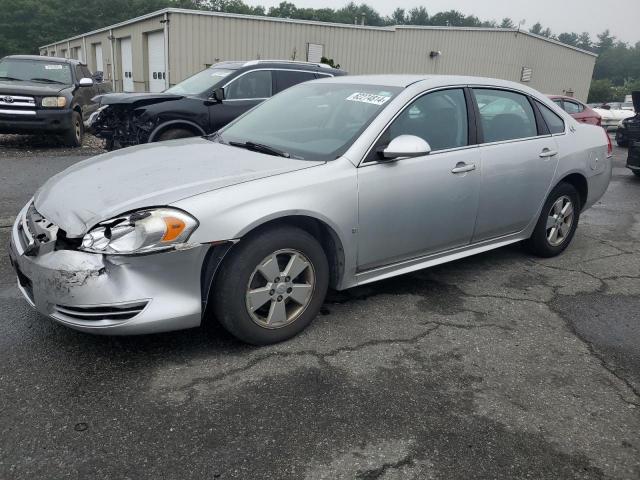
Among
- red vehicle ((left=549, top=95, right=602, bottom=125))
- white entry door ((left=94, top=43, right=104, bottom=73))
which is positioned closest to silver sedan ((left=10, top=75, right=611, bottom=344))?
red vehicle ((left=549, top=95, right=602, bottom=125))

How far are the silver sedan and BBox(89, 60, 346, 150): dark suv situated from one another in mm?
3854

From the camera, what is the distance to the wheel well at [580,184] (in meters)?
5.04

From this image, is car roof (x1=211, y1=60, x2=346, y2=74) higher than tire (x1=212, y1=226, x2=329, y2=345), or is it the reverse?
car roof (x1=211, y1=60, x2=346, y2=74)

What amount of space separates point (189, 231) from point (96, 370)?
2.94 ft

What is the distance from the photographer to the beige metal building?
64.1ft

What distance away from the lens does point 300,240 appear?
3.16 metres

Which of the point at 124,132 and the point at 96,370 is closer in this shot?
the point at 96,370

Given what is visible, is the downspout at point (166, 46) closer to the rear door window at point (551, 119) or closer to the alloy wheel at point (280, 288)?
the rear door window at point (551, 119)

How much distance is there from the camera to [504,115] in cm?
448

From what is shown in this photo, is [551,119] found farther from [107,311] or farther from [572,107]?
[572,107]

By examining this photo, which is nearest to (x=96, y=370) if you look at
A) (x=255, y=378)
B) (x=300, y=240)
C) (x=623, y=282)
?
(x=255, y=378)

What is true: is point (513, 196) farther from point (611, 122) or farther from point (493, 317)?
point (611, 122)

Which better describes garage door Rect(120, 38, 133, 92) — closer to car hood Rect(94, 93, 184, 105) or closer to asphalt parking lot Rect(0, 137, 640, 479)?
car hood Rect(94, 93, 184, 105)

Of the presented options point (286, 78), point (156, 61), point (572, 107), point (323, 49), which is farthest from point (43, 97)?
point (323, 49)
